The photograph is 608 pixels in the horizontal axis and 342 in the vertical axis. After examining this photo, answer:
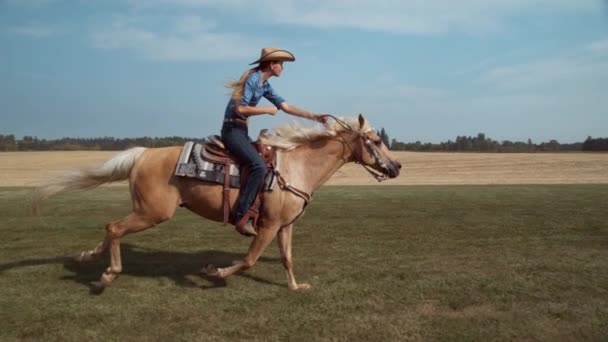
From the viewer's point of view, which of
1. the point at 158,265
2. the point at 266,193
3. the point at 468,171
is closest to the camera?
the point at 266,193

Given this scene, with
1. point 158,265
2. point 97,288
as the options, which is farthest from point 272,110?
point 158,265

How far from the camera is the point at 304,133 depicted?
6.02 m

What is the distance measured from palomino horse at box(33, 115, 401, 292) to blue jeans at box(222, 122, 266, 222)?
0.17 m

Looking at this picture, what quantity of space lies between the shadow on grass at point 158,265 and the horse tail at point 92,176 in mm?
1182

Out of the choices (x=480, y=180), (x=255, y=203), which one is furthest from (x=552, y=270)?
(x=480, y=180)

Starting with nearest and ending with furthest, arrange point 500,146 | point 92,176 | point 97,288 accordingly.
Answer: point 97,288
point 92,176
point 500,146

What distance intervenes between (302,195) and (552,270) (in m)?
3.62

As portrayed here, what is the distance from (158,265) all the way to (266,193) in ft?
8.51

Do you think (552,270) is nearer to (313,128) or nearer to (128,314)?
(313,128)

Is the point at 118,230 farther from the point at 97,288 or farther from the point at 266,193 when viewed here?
the point at 266,193

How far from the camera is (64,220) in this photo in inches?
465

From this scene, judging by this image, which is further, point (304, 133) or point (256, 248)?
point (304, 133)

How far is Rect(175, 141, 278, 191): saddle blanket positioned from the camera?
5.58 metres

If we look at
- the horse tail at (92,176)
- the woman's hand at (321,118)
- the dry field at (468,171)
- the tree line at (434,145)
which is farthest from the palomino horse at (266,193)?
the tree line at (434,145)
